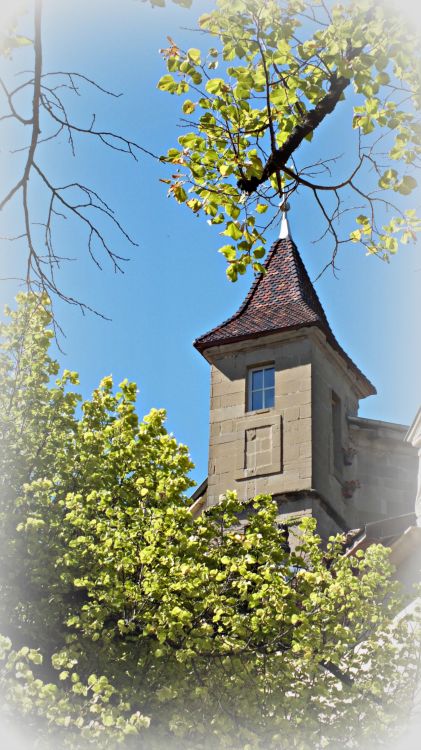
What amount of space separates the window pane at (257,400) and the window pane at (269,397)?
11 centimetres

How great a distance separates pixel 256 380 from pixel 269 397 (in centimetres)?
59

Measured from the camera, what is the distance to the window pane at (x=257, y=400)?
74.3 feet

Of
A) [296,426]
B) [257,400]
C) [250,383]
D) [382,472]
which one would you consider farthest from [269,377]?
[382,472]

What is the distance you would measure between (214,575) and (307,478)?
300 inches

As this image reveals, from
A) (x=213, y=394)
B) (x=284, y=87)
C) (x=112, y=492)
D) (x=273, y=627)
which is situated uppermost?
(x=213, y=394)

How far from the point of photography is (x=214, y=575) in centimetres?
1365

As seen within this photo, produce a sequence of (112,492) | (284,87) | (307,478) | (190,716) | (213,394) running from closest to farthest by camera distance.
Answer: (284,87) < (190,716) < (112,492) < (307,478) < (213,394)

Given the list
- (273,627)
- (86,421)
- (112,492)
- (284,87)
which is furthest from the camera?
(86,421)

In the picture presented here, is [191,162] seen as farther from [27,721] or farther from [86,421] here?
[86,421]

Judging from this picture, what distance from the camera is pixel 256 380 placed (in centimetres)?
2312

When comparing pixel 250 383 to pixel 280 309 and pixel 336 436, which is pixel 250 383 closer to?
pixel 280 309

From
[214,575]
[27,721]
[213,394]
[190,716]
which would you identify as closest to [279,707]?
[190,716]

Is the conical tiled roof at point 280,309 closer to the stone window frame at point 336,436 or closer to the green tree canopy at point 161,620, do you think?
the stone window frame at point 336,436

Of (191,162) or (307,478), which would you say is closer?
(191,162)
